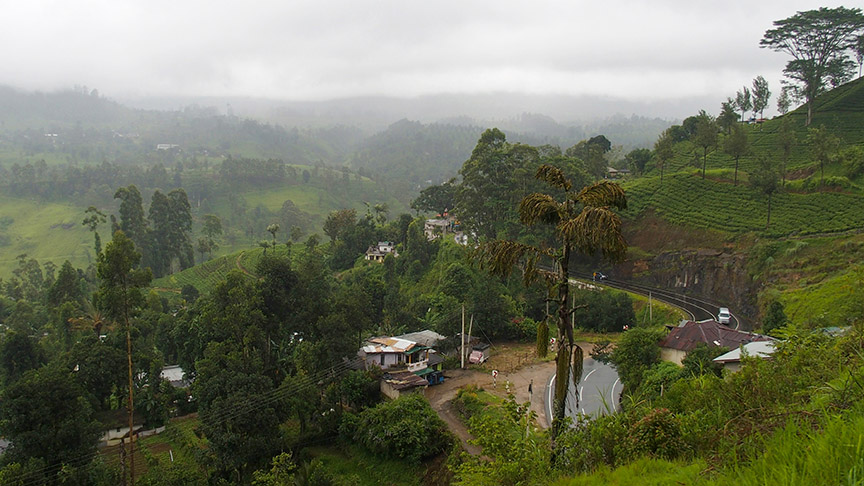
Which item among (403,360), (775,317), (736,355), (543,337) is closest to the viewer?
(543,337)

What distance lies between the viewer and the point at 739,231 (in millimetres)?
34812

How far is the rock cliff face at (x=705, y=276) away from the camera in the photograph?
1224 inches

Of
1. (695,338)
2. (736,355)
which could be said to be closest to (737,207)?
(695,338)

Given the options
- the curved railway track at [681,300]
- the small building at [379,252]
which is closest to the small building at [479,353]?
the curved railway track at [681,300]

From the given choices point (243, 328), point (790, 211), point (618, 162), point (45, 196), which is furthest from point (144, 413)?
point (45, 196)

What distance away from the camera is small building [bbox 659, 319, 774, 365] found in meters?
20.7

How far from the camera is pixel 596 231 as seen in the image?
592 centimetres

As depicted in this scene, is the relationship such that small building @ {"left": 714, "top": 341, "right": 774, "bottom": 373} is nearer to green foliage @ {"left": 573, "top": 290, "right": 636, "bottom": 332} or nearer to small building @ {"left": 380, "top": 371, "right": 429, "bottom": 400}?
small building @ {"left": 380, "top": 371, "right": 429, "bottom": 400}

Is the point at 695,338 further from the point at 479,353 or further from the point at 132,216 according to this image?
the point at 132,216

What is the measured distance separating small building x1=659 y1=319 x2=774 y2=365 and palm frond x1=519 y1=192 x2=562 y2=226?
16286mm

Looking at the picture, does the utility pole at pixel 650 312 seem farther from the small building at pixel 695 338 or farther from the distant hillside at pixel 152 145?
the distant hillside at pixel 152 145

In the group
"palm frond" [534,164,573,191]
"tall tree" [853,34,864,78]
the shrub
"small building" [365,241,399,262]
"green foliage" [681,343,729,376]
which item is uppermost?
"tall tree" [853,34,864,78]

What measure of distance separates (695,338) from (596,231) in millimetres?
17567

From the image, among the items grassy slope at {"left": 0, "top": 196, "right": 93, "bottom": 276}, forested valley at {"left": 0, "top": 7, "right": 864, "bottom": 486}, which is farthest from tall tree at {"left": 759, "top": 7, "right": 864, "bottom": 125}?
grassy slope at {"left": 0, "top": 196, "right": 93, "bottom": 276}
